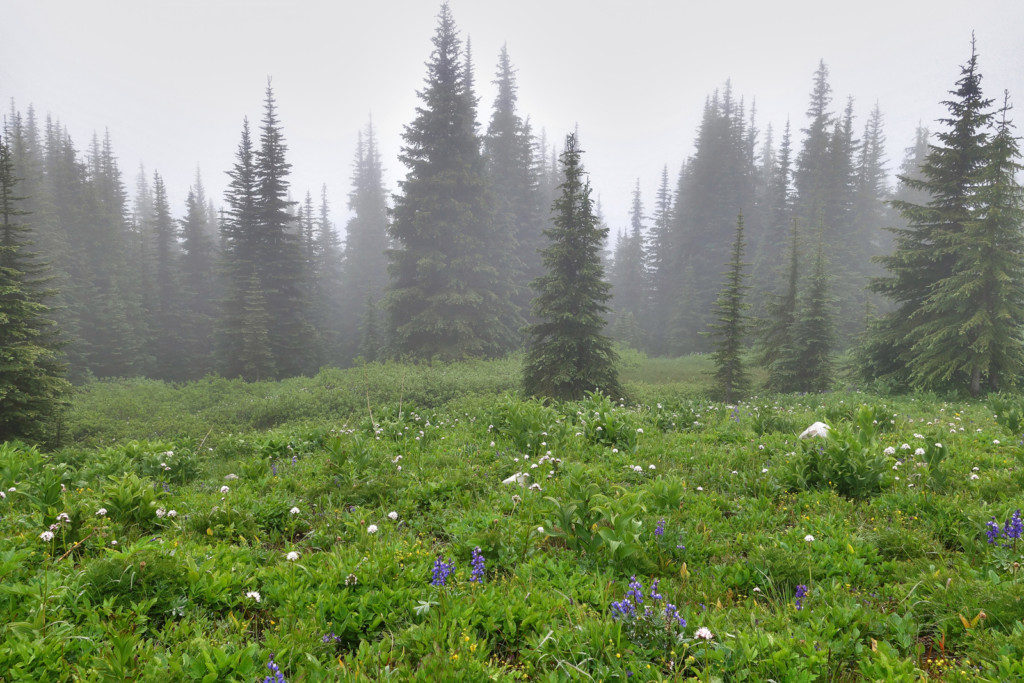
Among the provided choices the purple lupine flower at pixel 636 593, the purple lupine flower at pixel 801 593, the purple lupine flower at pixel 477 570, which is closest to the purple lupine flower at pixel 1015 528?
the purple lupine flower at pixel 801 593

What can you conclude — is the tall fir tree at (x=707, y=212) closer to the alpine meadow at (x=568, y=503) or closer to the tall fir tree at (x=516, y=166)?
the tall fir tree at (x=516, y=166)

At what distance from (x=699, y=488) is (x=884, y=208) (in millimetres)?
63515

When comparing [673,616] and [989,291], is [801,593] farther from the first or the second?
[989,291]

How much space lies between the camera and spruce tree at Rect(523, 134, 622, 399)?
52.7 feet

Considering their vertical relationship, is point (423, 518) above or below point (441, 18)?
below

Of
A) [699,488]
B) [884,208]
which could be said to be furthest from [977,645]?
[884,208]

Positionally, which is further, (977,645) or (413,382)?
(413,382)

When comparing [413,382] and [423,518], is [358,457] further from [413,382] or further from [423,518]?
[413,382]

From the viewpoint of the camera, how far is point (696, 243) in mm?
46812

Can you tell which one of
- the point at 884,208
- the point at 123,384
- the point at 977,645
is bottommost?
the point at 123,384

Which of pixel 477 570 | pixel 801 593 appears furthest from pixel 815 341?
pixel 477 570

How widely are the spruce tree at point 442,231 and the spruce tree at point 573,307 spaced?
9.99 metres

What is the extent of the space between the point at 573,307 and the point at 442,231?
13332mm

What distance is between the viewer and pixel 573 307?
53.4 ft
